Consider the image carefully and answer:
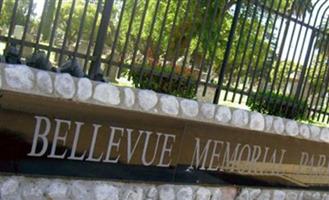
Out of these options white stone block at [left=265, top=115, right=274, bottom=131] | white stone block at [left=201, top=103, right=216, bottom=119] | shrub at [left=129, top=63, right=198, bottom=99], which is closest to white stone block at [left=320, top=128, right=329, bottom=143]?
white stone block at [left=265, top=115, right=274, bottom=131]

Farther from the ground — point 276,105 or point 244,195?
point 276,105

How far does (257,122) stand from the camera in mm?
5699

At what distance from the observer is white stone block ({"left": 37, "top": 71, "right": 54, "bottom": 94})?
3797 millimetres

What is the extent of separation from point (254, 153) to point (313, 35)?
196cm

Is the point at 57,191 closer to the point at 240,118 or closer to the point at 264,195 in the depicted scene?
the point at 240,118

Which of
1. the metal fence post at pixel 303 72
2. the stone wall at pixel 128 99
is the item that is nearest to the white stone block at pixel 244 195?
the stone wall at pixel 128 99

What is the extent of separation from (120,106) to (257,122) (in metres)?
2.01

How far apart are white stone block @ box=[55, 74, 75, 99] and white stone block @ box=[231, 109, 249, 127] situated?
2.07m

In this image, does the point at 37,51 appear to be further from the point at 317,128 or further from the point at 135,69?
the point at 317,128

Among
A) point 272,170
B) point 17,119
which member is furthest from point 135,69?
point 272,170

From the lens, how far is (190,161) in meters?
5.12

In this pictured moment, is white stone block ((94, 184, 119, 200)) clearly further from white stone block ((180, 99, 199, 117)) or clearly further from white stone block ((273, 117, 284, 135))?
white stone block ((273, 117, 284, 135))

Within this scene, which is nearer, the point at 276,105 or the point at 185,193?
the point at 185,193

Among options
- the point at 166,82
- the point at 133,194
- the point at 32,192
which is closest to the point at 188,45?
the point at 166,82
